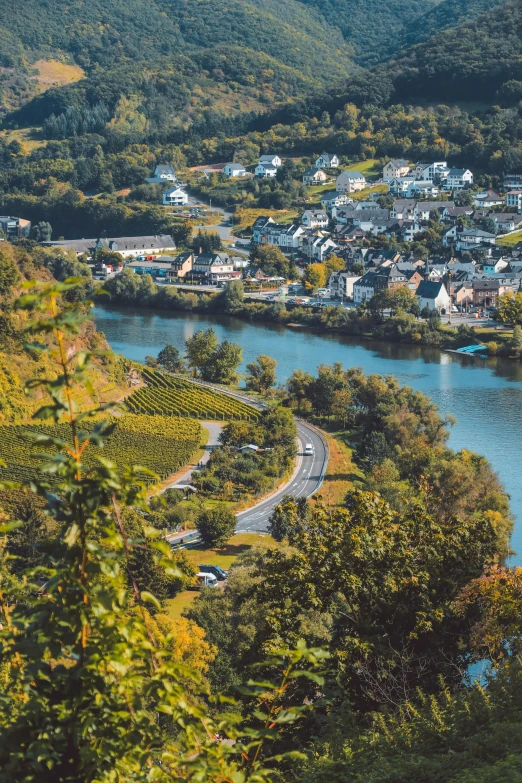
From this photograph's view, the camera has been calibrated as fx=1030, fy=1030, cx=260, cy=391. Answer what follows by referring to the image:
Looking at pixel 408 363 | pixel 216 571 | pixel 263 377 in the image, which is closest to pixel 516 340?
pixel 408 363

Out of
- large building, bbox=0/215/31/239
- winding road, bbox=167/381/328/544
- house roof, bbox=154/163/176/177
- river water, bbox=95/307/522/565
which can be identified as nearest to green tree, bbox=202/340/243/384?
river water, bbox=95/307/522/565

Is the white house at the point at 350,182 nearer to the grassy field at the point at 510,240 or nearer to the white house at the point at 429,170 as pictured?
the white house at the point at 429,170

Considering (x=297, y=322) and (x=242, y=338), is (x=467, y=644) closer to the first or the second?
(x=242, y=338)

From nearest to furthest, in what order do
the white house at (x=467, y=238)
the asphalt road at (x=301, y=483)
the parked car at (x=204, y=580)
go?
the parked car at (x=204, y=580) < the asphalt road at (x=301, y=483) < the white house at (x=467, y=238)

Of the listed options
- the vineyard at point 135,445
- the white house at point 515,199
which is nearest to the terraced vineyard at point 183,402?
the vineyard at point 135,445

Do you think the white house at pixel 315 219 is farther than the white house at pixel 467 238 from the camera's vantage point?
Yes

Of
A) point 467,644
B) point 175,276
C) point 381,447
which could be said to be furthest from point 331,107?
point 467,644

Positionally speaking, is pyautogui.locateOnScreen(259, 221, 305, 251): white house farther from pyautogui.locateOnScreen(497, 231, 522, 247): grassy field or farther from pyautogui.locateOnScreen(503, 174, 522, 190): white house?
pyautogui.locateOnScreen(503, 174, 522, 190): white house
